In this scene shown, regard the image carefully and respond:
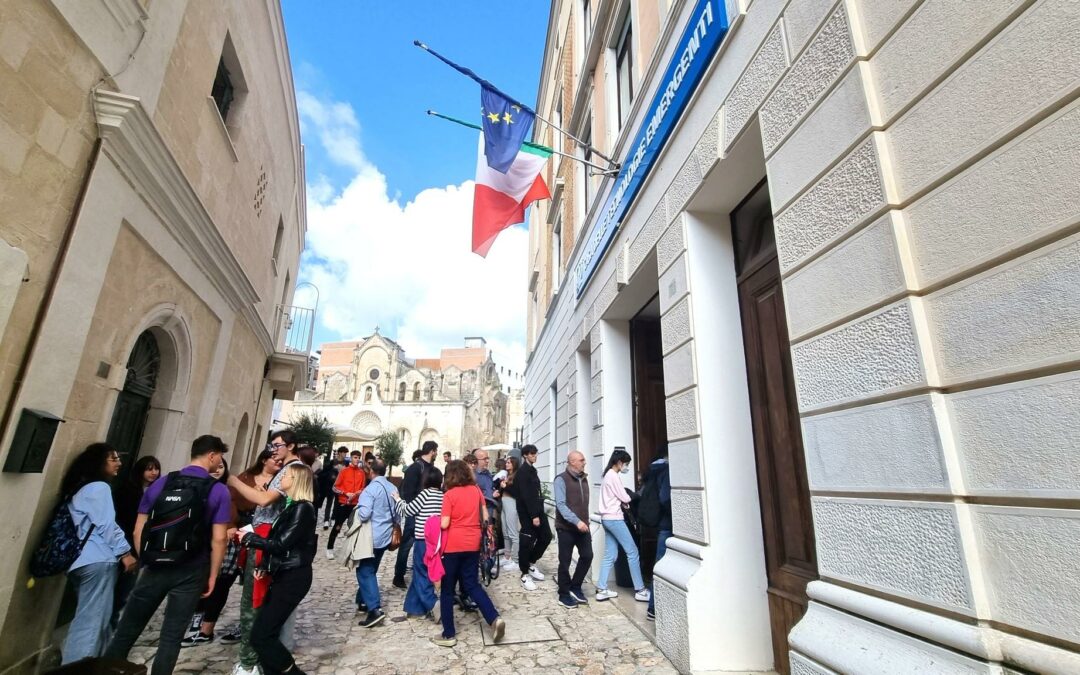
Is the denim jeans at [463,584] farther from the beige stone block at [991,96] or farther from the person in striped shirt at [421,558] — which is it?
the beige stone block at [991,96]

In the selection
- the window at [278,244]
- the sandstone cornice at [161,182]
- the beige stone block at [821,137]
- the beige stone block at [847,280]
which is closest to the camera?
the beige stone block at [847,280]

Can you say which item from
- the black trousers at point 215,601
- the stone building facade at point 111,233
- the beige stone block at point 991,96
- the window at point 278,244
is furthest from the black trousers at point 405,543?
the window at point 278,244

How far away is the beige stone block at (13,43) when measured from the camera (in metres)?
3.26

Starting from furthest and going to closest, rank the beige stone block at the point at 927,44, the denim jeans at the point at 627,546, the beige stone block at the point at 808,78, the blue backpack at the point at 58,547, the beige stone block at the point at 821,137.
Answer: the denim jeans at the point at 627,546 → the blue backpack at the point at 58,547 → the beige stone block at the point at 808,78 → the beige stone block at the point at 821,137 → the beige stone block at the point at 927,44

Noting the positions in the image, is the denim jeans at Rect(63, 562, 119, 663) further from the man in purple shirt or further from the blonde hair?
the blonde hair

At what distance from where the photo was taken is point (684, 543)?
13.7ft

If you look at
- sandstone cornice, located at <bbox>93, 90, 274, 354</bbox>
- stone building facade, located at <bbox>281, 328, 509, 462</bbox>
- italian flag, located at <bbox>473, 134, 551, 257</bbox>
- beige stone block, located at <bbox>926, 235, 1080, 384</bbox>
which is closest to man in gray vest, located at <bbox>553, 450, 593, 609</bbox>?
italian flag, located at <bbox>473, 134, 551, 257</bbox>

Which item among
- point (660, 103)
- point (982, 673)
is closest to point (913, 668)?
point (982, 673)

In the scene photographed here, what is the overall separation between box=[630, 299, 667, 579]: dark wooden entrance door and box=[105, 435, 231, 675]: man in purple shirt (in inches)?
189

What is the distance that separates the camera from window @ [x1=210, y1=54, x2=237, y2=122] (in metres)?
7.34

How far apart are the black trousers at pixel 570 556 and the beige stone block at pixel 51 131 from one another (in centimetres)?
588

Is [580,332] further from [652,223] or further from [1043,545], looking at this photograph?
[1043,545]

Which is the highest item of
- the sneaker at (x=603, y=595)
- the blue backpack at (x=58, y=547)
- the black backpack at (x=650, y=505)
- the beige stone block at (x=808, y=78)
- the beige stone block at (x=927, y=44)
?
the beige stone block at (x=808, y=78)

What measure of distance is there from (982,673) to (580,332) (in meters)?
7.21
